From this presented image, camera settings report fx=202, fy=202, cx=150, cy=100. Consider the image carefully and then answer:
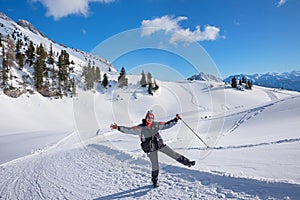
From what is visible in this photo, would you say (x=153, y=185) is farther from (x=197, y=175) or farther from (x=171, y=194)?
(x=197, y=175)

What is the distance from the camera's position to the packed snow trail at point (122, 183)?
4.57 meters

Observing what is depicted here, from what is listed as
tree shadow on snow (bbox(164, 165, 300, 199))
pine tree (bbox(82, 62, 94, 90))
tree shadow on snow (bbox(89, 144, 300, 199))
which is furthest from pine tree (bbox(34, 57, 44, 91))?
tree shadow on snow (bbox(164, 165, 300, 199))

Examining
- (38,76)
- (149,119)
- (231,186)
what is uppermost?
(38,76)

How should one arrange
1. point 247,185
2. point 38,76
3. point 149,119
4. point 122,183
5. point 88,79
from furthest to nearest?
point 88,79 < point 38,76 < point 122,183 < point 149,119 < point 247,185

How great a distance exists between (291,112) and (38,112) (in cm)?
4350

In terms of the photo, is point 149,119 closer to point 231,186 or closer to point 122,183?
point 122,183

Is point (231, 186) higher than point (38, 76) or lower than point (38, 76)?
lower

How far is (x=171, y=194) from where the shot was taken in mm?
4926

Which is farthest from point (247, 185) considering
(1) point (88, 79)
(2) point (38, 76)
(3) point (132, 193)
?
(1) point (88, 79)

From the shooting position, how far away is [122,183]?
594 cm

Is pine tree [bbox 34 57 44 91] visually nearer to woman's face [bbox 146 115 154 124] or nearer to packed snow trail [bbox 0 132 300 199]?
packed snow trail [bbox 0 132 300 199]

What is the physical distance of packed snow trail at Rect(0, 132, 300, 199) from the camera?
4.57m

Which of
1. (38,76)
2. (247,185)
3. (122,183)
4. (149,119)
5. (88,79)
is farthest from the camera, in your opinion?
(88,79)

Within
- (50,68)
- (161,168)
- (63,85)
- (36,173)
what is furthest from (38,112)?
(161,168)
